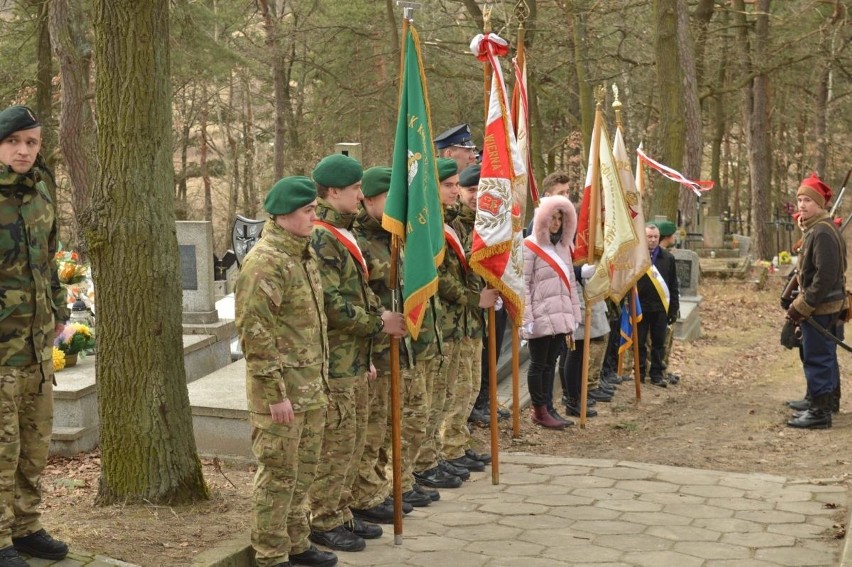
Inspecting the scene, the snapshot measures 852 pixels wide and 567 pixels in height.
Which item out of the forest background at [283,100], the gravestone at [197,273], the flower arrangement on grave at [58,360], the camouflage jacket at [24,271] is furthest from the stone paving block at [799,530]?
the gravestone at [197,273]

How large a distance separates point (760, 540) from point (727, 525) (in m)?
0.31

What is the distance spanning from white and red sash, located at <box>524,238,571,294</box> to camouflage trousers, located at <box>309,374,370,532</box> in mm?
3669

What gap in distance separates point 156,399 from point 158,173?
125 cm

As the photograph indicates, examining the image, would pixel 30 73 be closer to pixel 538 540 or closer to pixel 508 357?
pixel 508 357

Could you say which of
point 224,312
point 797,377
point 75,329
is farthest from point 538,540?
point 797,377

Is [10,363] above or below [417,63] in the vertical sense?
below

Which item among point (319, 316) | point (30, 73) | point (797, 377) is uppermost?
point (30, 73)

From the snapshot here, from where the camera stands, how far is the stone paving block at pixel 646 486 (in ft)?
23.3

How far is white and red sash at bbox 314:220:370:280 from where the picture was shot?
5781 millimetres

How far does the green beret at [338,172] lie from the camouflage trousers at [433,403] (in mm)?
1495

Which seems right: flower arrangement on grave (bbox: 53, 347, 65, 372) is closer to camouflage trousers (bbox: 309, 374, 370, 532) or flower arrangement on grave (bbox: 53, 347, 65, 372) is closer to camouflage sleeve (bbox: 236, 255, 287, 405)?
camouflage trousers (bbox: 309, 374, 370, 532)

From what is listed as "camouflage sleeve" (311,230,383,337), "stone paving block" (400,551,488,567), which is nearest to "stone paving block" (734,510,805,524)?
"stone paving block" (400,551,488,567)

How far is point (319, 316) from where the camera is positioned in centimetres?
531

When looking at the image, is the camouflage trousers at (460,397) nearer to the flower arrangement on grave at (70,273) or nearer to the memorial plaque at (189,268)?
the flower arrangement on grave at (70,273)
